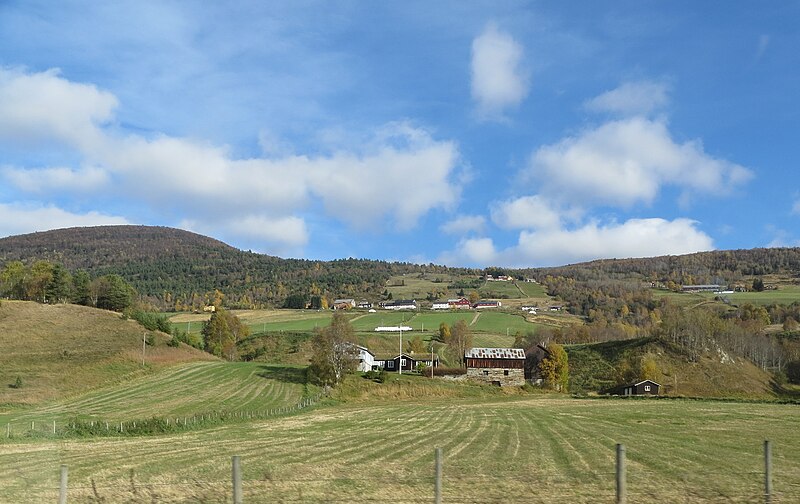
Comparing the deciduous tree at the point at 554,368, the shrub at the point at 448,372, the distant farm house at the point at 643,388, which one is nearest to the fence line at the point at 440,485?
the distant farm house at the point at 643,388

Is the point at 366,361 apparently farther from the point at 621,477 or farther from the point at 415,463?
the point at 621,477

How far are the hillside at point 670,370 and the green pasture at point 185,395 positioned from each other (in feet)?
169

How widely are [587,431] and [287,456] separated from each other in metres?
20.4

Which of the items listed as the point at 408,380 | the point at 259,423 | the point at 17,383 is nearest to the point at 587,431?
the point at 259,423

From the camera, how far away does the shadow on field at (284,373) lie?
284ft

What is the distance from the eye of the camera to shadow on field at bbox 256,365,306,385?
86438mm

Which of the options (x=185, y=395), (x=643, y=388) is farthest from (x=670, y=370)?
(x=185, y=395)

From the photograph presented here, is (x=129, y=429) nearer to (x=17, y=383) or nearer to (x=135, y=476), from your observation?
(x=135, y=476)

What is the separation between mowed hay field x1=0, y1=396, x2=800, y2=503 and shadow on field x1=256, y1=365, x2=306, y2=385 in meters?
41.2

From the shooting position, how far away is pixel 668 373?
108m

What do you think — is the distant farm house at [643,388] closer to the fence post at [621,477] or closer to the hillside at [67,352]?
the hillside at [67,352]

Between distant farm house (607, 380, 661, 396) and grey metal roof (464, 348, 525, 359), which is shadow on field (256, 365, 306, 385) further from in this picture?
distant farm house (607, 380, 661, 396)

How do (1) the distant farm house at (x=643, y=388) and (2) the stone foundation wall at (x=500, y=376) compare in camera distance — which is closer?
(1) the distant farm house at (x=643, y=388)

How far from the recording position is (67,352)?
276ft
